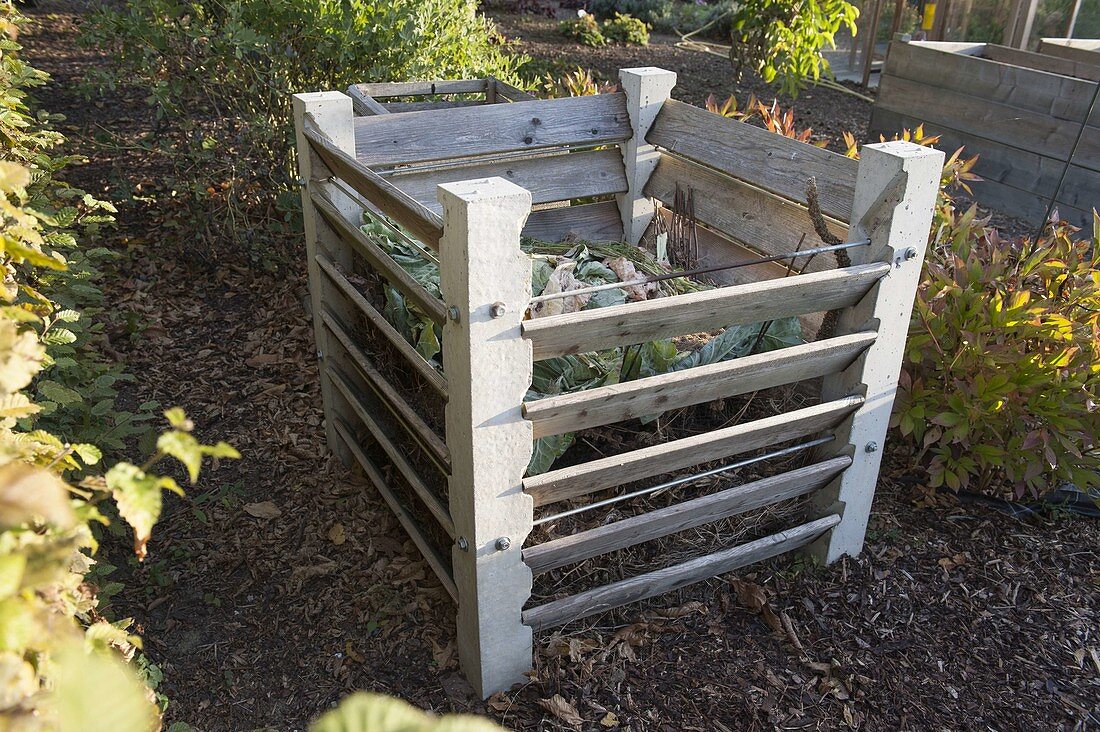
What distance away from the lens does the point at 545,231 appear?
3818 mm

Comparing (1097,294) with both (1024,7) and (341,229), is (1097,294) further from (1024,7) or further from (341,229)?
(1024,7)

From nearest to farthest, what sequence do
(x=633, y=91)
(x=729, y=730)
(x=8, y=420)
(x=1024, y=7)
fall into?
1. (x=8, y=420)
2. (x=729, y=730)
3. (x=633, y=91)
4. (x=1024, y=7)

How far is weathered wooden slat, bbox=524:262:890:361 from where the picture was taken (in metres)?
2.20

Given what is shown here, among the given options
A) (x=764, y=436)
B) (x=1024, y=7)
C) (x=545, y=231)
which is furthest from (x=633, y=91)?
(x=1024, y=7)

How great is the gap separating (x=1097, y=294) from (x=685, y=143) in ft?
4.92

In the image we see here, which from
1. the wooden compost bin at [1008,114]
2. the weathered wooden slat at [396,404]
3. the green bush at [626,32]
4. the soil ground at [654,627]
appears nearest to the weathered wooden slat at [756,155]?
the soil ground at [654,627]

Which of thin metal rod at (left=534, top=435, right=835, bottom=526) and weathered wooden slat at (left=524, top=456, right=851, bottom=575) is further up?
thin metal rod at (left=534, top=435, right=835, bottom=526)

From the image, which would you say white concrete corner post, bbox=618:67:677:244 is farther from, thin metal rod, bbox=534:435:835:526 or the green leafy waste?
thin metal rod, bbox=534:435:835:526

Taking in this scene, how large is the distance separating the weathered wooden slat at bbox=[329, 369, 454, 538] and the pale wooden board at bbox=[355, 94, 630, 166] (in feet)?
2.75

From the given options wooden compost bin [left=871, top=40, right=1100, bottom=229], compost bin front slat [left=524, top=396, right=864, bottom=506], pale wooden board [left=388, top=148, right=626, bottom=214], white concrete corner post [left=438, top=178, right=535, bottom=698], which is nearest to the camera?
white concrete corner post [left=438, top=178, right=535, bottom=698]

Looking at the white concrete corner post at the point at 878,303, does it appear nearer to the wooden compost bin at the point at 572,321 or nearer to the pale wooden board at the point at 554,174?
the wooden compost bin at the point at 572,321

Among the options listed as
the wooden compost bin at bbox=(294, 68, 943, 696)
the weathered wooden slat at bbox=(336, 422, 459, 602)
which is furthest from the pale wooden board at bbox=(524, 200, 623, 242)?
the weathered wooden slat at bbox=(336, 422, 459, 602)

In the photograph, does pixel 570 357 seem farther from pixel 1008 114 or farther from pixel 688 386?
pixel 1008 114

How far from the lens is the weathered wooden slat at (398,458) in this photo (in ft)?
8.54
